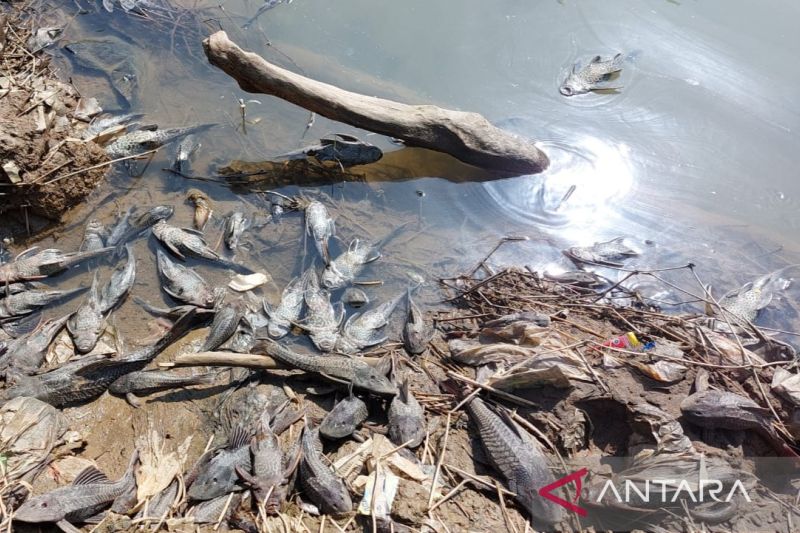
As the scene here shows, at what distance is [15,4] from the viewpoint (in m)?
7.41

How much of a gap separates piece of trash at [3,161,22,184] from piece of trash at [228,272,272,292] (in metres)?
2.10

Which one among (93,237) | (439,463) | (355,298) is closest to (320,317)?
(355,298)

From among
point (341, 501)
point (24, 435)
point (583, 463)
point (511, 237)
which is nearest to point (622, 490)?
point (583, 463)

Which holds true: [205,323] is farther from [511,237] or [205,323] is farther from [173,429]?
[511,237]

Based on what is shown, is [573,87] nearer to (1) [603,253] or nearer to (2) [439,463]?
(1) [603,253]

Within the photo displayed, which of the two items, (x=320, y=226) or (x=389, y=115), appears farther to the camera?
(x=389, y=115)

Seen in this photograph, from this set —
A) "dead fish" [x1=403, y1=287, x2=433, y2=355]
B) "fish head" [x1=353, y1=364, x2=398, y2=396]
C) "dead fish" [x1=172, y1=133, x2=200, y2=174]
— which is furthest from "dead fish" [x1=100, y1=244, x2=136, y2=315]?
"dead fish" [x1=403, y1=287, x2=433, y2=355]

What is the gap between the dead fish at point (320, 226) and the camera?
4.99 metres

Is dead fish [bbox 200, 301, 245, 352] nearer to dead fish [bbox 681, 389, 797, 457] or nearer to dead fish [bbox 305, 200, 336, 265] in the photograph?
dead fish [bbox 305, 200, 336, 265]

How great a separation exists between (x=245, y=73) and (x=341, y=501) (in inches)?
160

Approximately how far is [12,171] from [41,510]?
307cm

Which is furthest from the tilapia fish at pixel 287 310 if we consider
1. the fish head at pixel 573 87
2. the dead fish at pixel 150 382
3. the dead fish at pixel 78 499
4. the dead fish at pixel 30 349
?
the fish head at pixel 573 87

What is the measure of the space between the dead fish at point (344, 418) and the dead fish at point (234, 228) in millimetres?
2110

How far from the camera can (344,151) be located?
567cm
